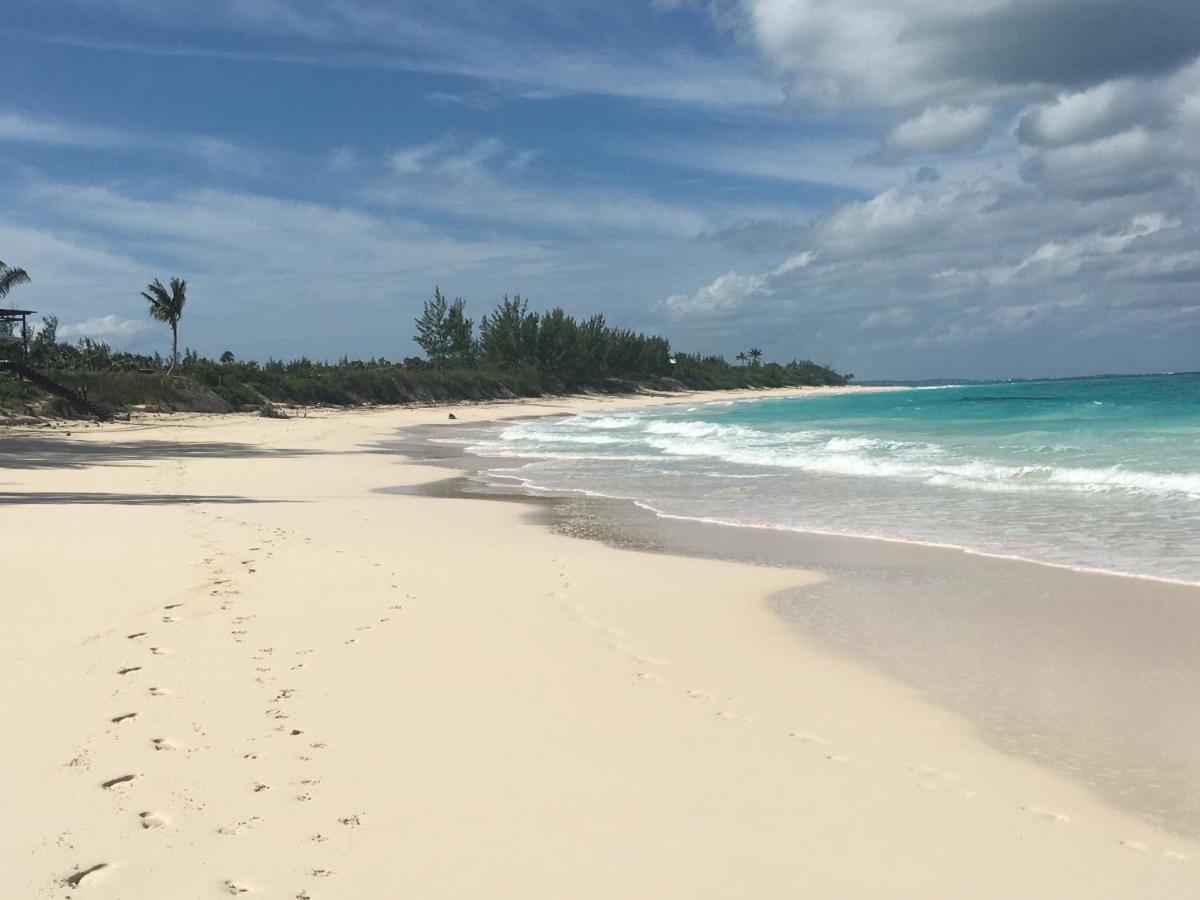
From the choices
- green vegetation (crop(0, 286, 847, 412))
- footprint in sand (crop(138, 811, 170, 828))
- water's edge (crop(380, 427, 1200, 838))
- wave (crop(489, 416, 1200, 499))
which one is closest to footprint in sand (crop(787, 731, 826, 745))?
water's edge (crop(380, 427, 1200, 838))

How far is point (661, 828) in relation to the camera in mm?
3580

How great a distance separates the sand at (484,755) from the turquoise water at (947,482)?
453cm

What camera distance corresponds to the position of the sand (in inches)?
128

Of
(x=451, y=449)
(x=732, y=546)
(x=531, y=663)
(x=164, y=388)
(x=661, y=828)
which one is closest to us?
(x=661, y=828)

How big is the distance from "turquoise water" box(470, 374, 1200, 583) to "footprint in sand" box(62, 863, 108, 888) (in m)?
8.83

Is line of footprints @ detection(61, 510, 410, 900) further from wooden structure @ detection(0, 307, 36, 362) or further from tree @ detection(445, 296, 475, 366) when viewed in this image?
tree @ detection(445, 296, 475, 366)

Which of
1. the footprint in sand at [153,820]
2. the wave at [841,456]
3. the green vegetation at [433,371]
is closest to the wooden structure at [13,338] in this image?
the green vegetation at [433,371]

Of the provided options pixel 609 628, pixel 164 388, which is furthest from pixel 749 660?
pixel 164 388

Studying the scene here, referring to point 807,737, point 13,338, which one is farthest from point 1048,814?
point 13,338

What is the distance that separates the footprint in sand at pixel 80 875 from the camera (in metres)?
3.10

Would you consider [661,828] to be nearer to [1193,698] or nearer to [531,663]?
[531,663]

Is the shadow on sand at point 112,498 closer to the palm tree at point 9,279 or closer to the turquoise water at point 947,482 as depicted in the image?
the turquoise water at point 947,482

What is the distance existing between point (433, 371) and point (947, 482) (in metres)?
59.8

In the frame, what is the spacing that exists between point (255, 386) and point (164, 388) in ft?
29.6
